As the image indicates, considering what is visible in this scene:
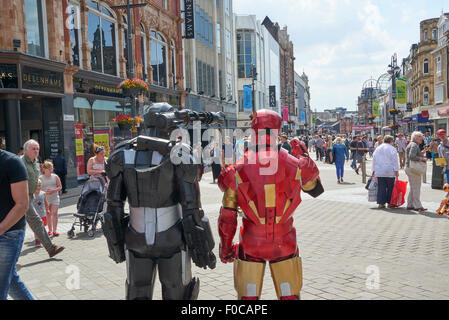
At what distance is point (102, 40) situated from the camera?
1936cm

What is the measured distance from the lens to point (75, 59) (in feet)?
56.3

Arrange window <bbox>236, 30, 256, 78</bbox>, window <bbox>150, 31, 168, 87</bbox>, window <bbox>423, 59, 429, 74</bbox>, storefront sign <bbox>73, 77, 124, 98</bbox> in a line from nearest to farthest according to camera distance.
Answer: storefront sign <bbox>73, 77, 124, 98</bbox> < window <bbox>150, 31, 168, 87</bbox> < window <bbox>423, 59, 429, 74</bbox> < window <bbox>236, 30, 256, 78</bbox>

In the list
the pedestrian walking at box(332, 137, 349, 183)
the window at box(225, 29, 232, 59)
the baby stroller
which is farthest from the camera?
the window at box(225, 29, 232, 59)

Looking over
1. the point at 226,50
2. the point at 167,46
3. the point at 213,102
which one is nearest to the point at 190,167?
the point at 167,46

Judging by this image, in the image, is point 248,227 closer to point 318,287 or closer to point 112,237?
point 112,237

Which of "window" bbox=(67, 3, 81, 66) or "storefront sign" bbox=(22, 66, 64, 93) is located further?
"window" bbox=(67, 3, 81, 66)

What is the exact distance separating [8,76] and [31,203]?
29.2 ft

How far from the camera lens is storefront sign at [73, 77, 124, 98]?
56.4 ft

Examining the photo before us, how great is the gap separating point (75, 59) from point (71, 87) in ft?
4.51

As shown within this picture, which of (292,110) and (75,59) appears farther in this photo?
(292,110)

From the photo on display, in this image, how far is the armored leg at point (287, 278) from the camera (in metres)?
3.30

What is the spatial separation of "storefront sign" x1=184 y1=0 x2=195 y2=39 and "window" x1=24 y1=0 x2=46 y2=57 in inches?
567

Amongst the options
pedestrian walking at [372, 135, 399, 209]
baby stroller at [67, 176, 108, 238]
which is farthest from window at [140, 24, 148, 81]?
pedestrian walking at [372, 135, 399, 209]

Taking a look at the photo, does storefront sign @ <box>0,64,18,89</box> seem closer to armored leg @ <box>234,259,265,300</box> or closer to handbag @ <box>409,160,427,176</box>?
handbag @ <box>409,160,427,176</box>
